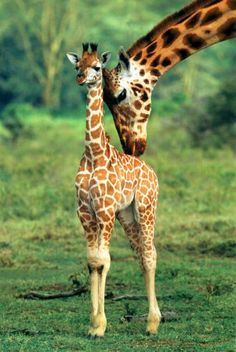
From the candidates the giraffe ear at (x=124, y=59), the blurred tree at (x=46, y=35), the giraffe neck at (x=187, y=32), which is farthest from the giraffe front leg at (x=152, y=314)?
the blurred tree at (x=46, y=35)

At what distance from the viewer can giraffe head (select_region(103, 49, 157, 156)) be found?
8180mm

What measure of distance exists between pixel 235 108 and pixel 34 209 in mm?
9867

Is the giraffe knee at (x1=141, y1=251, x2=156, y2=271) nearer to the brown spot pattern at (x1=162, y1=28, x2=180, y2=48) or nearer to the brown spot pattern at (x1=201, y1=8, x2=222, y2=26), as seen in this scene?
the brown spot pattern at (x1=162, y1=28, x2=180, y2=48)

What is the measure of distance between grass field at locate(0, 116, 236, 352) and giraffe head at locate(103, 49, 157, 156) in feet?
3.80

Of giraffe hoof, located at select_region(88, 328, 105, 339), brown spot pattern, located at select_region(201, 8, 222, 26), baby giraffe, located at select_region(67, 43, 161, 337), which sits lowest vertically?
giraffe hoof, located at select_region(88, 328, 105, 339)

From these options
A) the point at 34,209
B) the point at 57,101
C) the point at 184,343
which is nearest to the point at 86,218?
the point at 184,343

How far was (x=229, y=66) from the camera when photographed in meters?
39.6

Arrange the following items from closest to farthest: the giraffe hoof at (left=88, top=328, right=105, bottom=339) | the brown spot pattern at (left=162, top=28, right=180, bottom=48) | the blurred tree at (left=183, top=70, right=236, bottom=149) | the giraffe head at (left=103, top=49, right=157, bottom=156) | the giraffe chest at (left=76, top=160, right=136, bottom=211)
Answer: the giraffe hoof at (left=88, top=328, right=105, bottom=339) < the giraffe chest at (left=76, top=160, right=136, bottom=211) < the giraffe head at (left=103, top=49, right=157, bottom=156) < the brown spot pattern at (left=162, top=28, right=180, bottom=48) < the blurred tree at (left=183, top=70, right=236, bottom=149)

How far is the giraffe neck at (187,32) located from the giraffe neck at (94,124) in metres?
1.08

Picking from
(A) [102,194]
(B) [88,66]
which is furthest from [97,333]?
(B) [88,66]

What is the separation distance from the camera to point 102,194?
24.5ft


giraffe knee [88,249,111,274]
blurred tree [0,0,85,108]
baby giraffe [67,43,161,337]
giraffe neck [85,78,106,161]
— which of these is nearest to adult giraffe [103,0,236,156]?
baby giraffe [67,43,161,337]

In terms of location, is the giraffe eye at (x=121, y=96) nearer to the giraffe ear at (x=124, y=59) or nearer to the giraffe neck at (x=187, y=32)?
the giraffe ear at (x=124, y=59)

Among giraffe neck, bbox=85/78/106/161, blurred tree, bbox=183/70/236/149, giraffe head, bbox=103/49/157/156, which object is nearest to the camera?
giraffe neck, bbox=85/78/106/161
